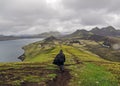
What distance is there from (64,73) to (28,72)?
7.55m

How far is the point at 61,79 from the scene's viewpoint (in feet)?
134

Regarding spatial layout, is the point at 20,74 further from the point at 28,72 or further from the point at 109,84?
the point at 109,84

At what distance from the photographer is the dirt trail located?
123ft

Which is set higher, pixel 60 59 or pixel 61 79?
pixel 60 59

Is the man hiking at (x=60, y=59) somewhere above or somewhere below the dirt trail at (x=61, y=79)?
above

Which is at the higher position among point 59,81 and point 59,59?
point 59,59

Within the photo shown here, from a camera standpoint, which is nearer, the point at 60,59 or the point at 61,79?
the point at 61,79

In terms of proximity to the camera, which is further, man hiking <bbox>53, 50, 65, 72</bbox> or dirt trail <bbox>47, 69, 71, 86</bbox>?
man hiking <bbox>53, 50, 65, 72</bbox>

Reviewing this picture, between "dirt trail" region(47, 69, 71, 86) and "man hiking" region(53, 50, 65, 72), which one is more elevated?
"man hiking" region(53, 50, 65, 72)

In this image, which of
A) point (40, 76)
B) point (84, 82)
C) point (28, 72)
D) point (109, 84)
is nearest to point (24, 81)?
point (40, 76)

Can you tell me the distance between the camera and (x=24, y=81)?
3934 centimetres

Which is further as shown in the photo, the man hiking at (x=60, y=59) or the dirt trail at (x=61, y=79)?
the man hiking at (x=60, y=59)

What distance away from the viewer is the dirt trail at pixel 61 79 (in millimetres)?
37631

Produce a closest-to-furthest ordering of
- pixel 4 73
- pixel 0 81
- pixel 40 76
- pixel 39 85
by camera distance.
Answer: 1. pixel 39 85
2. pixel 0 81
3. pixel 40 76
4. pixel 4 73
